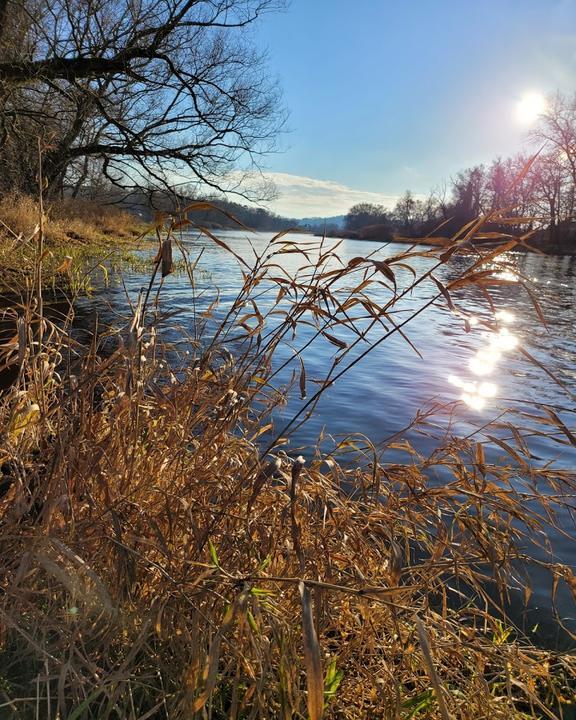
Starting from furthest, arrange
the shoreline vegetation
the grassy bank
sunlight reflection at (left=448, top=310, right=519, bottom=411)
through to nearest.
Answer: sunlight reflection at (left=448, top=310, right=519, bottom=411) → the grassy bank → the shoreline vegetation

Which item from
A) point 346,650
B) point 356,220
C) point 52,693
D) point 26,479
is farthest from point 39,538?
point 356,220

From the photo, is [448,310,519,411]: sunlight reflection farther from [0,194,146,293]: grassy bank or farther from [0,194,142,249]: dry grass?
[0,194,142,249]: dry grass

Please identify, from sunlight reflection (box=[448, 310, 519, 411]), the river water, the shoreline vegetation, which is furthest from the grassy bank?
sunlight reflection (box=[448, 310, 519, 411])

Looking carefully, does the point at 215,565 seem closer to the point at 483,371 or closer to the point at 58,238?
the point at 483,371

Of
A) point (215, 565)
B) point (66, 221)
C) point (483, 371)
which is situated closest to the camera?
point (215, 565)

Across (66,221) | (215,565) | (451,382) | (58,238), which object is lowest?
(451,382)

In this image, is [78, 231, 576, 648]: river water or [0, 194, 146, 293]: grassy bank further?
[78, 231, 576, 648]: river water

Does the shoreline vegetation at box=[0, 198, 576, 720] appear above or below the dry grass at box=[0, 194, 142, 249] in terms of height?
below

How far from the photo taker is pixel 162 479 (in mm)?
1836

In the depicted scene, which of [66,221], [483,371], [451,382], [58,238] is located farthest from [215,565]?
[66,221]

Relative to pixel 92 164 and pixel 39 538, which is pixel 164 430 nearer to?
pixel 39 538

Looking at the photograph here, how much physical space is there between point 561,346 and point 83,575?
29.6 feet

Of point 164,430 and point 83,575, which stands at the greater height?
point 164,430

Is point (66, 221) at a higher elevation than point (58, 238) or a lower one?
higher
